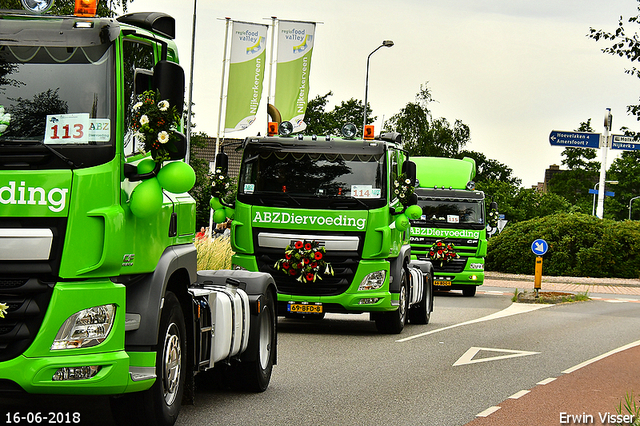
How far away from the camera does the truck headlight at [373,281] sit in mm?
14109

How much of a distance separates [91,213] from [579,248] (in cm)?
3397

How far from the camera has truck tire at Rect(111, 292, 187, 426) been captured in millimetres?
6324

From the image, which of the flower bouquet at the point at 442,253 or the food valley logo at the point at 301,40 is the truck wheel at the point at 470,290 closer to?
the flower bouquet at the point at 442,253

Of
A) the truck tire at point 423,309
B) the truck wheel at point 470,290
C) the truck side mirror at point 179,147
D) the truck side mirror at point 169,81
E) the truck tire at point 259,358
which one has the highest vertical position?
the truck side mirror at point 169,81

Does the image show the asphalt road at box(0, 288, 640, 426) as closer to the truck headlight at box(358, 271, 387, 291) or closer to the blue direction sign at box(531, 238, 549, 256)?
the truck headlight at box(358, 271, 387, 291)

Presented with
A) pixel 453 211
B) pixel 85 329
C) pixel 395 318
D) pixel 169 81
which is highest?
pixel 169 81

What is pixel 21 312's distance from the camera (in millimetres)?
5582

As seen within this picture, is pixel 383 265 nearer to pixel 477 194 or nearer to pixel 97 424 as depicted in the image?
pixel 97 424

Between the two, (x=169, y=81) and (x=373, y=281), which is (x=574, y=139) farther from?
(x=169, y=81)

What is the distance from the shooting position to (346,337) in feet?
47.6

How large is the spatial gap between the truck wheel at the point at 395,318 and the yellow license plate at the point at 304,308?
130 cm

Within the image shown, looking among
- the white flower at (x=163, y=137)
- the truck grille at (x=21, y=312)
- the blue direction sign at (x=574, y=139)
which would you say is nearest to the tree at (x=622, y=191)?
the blue direction sign at (x=574, y=139)

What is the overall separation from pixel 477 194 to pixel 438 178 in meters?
1.20

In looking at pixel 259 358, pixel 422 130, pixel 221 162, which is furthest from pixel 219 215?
pixel 422 130
